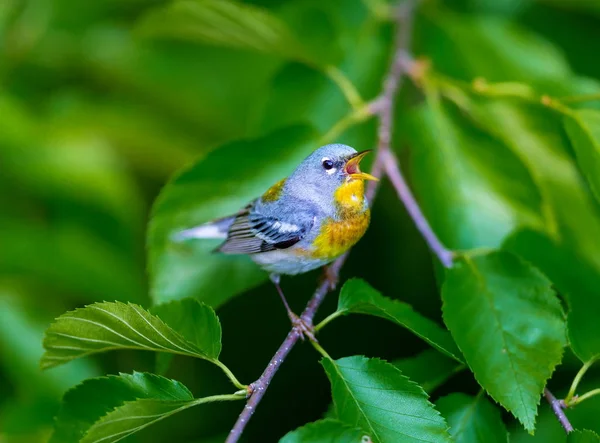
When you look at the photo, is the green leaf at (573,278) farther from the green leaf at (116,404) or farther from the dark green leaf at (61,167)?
the dark green leaf at (61,167)

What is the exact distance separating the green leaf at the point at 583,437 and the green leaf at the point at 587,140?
80 cm

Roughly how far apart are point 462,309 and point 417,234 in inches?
68.8

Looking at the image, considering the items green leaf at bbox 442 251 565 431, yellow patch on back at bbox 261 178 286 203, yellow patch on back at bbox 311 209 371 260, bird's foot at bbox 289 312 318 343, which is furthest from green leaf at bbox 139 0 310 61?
bird's foot at bbox 289 312 318 343

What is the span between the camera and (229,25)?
2.92 meters

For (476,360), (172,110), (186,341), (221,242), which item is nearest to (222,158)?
(221,242)

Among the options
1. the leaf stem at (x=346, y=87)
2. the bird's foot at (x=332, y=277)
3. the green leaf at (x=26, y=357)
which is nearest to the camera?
the bird's foot at (x=332, y=277)

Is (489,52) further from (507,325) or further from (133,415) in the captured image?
(133,415)

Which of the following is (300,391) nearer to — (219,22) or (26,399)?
(26,399)

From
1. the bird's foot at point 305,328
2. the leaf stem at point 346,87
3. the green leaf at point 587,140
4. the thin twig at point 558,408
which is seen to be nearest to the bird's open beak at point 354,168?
the leaf stem at point 346,87

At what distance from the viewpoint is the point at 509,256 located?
7.79 feet

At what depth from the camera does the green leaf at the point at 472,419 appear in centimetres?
201

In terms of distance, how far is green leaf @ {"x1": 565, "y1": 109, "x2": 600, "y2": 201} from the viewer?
7.51ft

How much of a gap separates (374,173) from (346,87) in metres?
0.54

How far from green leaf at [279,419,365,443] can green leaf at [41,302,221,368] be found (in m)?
0.38
